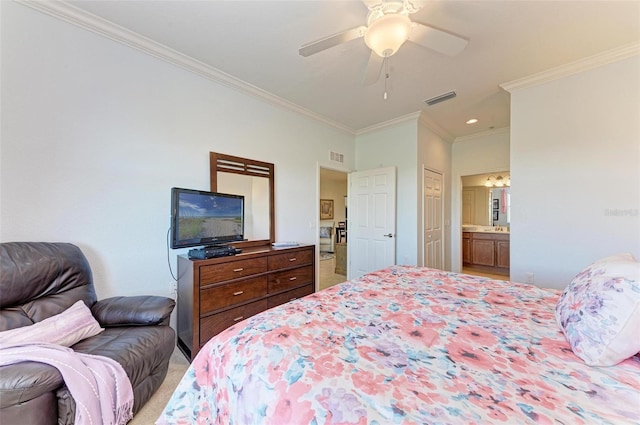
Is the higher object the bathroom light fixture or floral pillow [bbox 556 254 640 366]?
the bathroom light fixture

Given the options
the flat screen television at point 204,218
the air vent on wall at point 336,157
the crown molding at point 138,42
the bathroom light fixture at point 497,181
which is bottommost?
the flat screen television at point 204,218

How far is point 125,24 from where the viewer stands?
1.91m

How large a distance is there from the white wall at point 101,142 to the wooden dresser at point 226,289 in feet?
1.43

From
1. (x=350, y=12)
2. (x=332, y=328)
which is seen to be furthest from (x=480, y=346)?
(x=350, y=12)

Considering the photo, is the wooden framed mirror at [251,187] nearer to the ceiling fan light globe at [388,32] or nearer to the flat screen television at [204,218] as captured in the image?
the flat screen television at [204,218]

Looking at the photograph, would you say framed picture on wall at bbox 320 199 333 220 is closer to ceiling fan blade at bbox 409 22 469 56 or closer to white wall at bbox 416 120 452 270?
white wall at bbox 416 120 452 270

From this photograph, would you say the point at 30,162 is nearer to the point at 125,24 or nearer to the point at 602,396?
the point at 125,24

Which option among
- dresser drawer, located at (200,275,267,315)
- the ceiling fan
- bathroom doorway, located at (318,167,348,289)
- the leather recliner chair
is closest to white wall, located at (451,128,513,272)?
bathroom doorway, located at (318,167,348,289)

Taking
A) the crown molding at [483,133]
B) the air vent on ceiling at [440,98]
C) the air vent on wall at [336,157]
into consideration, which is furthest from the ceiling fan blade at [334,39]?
the crown molding at [483,133]

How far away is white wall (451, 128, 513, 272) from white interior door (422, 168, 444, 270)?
57 cm

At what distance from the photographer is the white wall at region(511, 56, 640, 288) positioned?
2262 mm

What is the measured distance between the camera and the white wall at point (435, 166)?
12.4ft

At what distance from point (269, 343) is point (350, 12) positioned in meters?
2.21

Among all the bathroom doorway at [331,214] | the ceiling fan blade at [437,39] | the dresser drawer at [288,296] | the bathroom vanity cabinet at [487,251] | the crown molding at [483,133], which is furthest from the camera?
the bathroom doorway at [331,214]
